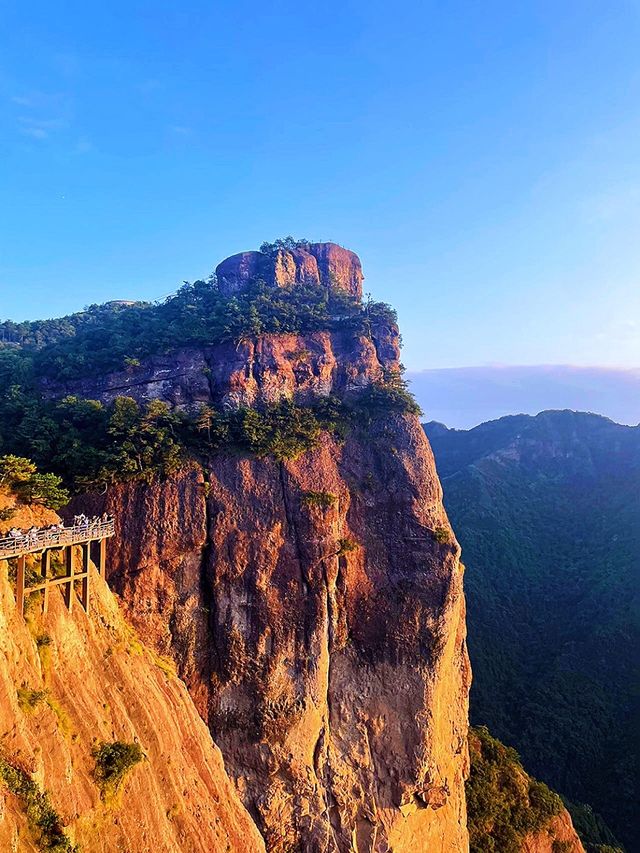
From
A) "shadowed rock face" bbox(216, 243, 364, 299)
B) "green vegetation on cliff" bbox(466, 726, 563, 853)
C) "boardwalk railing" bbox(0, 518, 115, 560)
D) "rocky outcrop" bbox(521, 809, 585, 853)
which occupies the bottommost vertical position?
"rocky outcrop" bbox(521, 809, 585, 853)

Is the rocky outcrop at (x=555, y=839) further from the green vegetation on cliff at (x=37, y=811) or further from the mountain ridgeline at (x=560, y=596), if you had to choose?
the green vegetation on cliff at (x=37, y=811)

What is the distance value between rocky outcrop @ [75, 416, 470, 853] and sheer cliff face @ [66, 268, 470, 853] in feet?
0.26

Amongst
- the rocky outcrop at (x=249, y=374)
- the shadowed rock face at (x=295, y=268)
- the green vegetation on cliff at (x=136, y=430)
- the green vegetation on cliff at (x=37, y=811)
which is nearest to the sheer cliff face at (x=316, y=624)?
the rocky outcrop at (x=249, y=374)

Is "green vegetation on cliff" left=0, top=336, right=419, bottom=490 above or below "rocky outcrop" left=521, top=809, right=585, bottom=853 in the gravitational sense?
above

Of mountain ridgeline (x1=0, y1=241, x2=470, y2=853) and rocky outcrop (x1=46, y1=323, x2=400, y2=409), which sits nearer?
mountain ridgeline (x1=0, y1=241, x2=470, y2=853)

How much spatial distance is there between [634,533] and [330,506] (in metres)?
66.0

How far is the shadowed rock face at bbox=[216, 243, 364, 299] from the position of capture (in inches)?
1716

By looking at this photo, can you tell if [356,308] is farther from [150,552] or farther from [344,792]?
[344,792]

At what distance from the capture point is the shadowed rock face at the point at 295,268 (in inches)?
1716

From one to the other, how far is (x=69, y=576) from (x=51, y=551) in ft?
4.92

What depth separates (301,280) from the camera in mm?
44781

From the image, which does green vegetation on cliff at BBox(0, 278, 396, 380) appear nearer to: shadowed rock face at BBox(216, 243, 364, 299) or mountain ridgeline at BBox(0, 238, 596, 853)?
mountain ridgeline at BBox(0, 238, 596, 853)

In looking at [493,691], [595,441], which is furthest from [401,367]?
[595,441]

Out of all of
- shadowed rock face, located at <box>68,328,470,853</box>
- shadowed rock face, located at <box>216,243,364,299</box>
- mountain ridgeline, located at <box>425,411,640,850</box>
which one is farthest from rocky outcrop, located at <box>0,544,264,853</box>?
mountain ridgeline, located at <box>425,411,640,850</box>
